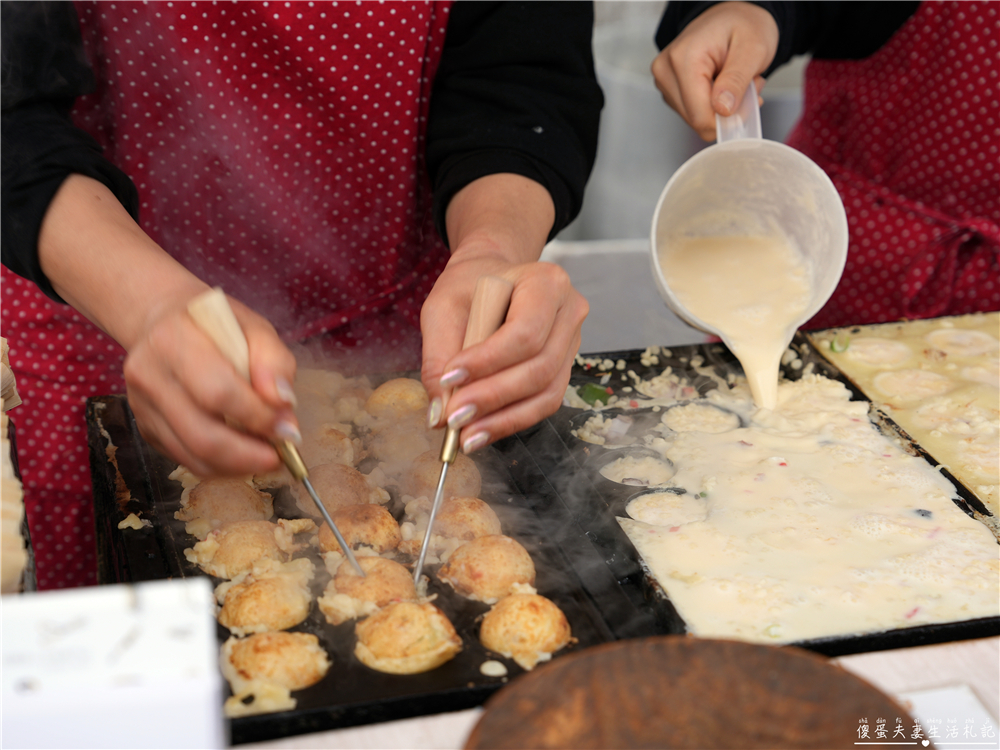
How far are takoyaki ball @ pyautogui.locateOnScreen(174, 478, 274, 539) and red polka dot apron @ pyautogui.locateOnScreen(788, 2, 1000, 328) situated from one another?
74.2 inches

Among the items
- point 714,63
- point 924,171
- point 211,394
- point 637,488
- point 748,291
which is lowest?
point 637,488

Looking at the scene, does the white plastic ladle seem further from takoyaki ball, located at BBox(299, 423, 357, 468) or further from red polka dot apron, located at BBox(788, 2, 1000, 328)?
takoyaki ball, located at BBox(299, 423, 357, 468)

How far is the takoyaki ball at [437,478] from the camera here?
1.49 metres

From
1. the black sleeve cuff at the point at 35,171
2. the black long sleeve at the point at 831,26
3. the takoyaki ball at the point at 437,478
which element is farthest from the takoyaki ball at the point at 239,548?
the black long sleeve at the point at 831,26

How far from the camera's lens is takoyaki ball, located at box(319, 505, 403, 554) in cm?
136

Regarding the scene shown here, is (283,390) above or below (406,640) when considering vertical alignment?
above

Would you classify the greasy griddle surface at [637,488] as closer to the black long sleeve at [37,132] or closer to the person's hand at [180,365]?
the person's hand at [180,365]

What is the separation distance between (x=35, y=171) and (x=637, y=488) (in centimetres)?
121

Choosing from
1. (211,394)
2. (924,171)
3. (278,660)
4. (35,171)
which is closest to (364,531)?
(278,660)

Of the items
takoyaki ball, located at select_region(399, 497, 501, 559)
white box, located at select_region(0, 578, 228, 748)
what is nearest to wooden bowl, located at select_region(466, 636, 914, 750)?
white box, located at select_region(0, 578, 228, 748)

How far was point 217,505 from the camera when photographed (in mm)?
1389

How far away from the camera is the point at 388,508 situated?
4.96 ft

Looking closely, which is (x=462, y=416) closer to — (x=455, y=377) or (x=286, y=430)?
(x=455, y=377)

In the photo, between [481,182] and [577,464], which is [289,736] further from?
[481,182]
